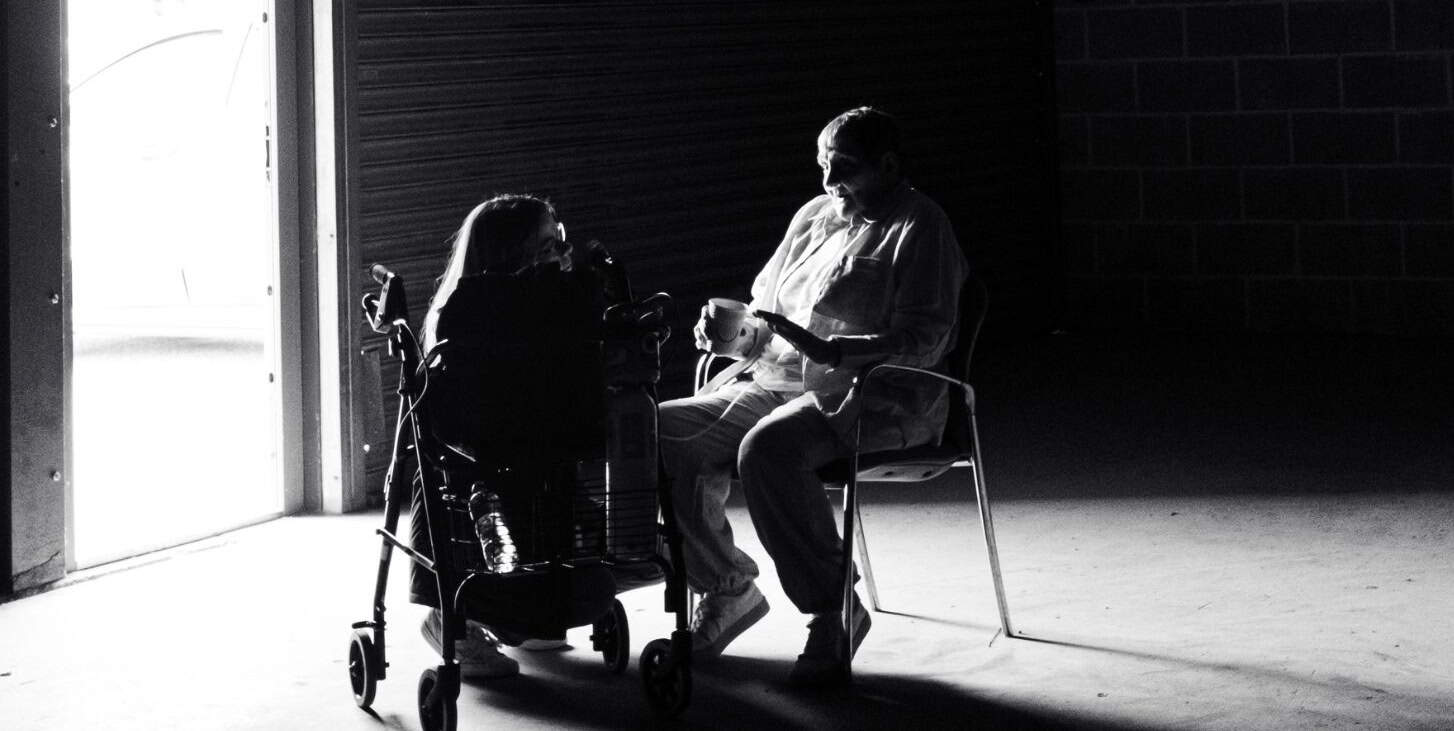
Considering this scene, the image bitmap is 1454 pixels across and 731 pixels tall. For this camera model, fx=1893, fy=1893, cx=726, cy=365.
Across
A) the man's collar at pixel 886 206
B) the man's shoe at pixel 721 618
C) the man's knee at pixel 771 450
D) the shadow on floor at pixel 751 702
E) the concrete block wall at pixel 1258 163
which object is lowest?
the shadow on floor at pixel 751 702

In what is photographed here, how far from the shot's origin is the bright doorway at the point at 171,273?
5.14m

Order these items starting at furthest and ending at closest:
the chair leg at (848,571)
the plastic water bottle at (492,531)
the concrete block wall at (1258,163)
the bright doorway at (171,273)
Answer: the concrete block wall at (1258,163) < the bright doorway at (171,273) < the chair leg at (848,571) < the plastic water bottle at (492,531)

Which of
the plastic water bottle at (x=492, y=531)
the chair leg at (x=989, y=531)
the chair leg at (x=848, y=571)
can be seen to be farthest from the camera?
the chair leg at (x=989, y=531)

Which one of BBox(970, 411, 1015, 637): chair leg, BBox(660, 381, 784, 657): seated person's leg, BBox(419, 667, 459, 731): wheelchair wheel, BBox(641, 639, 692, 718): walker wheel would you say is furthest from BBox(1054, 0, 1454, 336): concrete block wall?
BBox(419, 667, 459, 731): wheelchair wheel

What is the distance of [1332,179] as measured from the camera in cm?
840

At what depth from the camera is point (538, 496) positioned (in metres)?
3.14

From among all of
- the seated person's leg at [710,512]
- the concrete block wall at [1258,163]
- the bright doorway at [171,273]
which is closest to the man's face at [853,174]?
the seated person's leg at [710,512]

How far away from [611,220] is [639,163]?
257 mm

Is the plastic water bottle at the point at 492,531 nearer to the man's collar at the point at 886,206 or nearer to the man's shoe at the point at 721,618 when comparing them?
the man's shoe at the point at 721,618

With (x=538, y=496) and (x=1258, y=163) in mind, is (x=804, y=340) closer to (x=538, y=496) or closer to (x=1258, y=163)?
(x=538, y=496)

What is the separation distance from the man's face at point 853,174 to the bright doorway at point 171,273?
1.85m

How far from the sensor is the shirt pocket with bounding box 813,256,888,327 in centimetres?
361

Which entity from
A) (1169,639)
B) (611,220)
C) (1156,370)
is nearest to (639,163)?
(611,220)

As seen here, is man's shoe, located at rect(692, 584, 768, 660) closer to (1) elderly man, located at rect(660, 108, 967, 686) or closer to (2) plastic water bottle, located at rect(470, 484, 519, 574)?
A: (1) elderly man, located at rect(660, 108, 967, 686)
